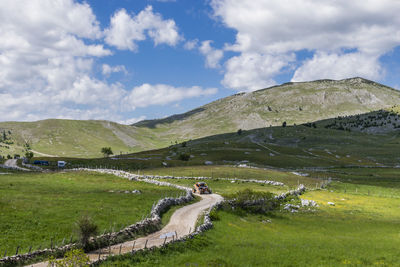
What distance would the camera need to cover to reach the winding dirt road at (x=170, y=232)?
80.2 ft

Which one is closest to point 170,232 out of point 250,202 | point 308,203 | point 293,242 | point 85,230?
point 85,230

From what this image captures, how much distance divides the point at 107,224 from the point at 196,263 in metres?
12.0

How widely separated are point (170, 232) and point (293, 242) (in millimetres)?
14072

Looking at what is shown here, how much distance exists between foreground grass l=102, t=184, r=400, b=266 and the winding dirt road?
1698 millimetres

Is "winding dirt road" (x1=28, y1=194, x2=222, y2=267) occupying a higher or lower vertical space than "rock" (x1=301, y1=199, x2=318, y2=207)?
higher

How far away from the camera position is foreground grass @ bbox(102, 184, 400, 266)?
25.7m

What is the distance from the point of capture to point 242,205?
1978 inches

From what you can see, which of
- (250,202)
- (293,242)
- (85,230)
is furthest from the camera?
(250,202)

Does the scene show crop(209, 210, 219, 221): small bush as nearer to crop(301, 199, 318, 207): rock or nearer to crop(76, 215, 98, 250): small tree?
crop(76, 215, 98, 250): small tree

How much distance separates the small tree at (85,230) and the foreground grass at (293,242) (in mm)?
3581

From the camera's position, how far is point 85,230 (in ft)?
79.3

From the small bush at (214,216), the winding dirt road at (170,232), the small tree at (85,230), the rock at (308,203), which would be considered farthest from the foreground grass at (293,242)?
the small tree at (85,230)

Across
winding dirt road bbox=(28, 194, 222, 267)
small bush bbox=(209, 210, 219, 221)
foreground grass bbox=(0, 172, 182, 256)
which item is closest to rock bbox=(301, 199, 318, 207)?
winding dirt road bbox=(28, 194, 222, 267)

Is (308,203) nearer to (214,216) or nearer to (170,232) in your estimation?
(214,216)
